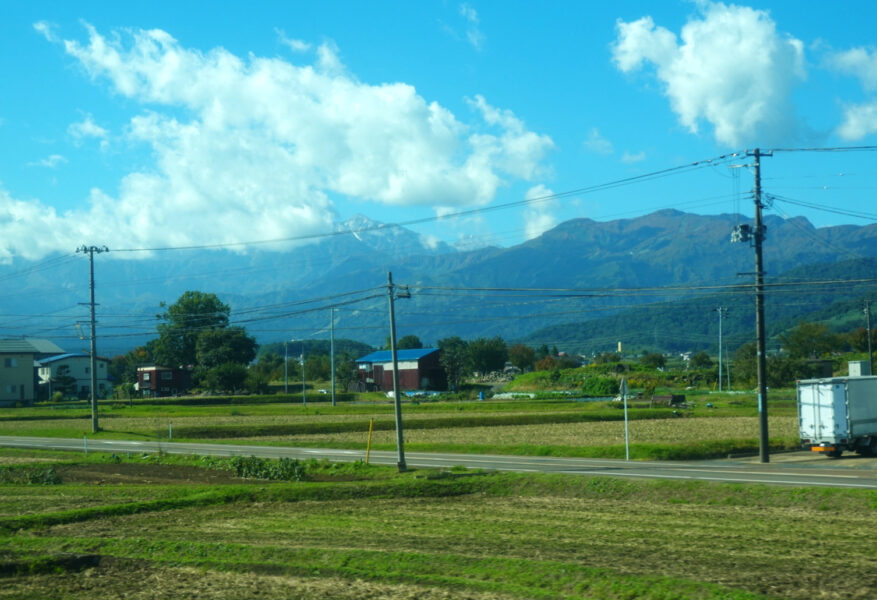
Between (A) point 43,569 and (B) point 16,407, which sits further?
(B) point 16,407

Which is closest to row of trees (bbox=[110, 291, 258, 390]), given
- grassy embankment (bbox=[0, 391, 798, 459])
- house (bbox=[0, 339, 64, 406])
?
house (bbox=[0, 339, 64, 406])

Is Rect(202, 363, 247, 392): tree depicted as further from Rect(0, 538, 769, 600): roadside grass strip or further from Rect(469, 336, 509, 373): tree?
Rect(0, 538, 769, 600): roadside grass strip

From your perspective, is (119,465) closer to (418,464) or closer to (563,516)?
(418,464)

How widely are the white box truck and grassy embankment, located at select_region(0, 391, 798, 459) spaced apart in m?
4.18

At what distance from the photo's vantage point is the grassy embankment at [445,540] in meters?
13.5

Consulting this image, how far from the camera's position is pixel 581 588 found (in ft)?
42.7

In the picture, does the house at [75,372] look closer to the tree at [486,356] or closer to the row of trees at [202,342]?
the row of trees at [202,342]

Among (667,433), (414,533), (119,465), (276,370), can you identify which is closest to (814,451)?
(667,433)

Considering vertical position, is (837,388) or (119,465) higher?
(837,388)

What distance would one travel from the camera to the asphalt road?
2697 centimetres

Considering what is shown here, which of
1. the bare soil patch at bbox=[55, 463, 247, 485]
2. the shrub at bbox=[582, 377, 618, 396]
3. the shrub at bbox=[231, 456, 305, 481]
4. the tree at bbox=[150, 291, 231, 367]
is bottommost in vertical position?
the shrub at bbox=[582, 377, 618, 396]

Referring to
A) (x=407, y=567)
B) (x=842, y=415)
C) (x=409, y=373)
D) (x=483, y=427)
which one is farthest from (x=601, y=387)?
(x=407, y=567)

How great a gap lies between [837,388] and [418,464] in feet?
58.3

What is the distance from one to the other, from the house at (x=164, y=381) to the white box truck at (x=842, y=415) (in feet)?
404
